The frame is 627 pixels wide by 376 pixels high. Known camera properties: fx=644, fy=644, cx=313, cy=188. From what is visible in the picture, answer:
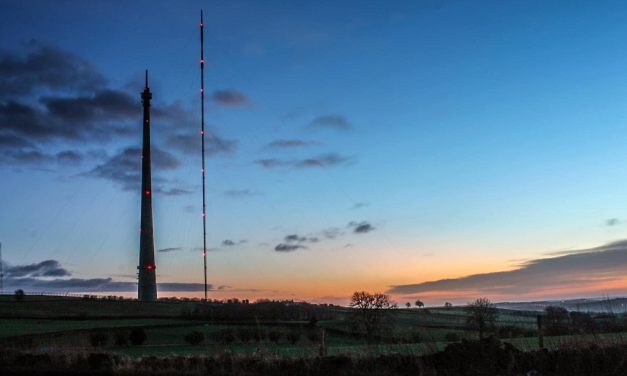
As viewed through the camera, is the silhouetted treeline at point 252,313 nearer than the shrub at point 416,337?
No

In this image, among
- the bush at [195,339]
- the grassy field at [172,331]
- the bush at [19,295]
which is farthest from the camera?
the bush at [19,295]

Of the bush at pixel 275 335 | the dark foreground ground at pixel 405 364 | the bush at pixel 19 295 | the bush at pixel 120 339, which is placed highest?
the bush at pixel 19 295

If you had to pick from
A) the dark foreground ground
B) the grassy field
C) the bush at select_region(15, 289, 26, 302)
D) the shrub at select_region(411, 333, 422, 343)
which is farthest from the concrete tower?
the shrub at select_region(411, 333, 422, 343)

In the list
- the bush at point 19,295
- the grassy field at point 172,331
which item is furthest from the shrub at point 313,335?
the bush at point 19,295

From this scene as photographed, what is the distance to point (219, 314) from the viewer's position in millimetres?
80312

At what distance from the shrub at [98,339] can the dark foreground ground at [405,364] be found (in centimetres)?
2708

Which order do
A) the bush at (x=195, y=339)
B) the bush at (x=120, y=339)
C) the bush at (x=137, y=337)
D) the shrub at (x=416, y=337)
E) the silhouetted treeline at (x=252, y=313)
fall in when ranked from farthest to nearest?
the silhouetted treeline at (x=252, y=313)
the bush at (x=195, y=339)
the bush at (x=137, y=337)
the bush at (x=120, y=339)
the shrub at (x=416, y=337)

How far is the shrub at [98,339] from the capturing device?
1987 inches

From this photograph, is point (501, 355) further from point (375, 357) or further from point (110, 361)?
point (110, 361)

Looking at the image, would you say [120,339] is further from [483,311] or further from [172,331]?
[483,311]

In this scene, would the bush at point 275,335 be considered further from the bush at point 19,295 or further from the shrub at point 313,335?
the bush at point 19,295

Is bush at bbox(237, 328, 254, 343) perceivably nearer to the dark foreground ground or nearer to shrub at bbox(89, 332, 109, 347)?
shrub at bbox(89, 332, 109, 347)

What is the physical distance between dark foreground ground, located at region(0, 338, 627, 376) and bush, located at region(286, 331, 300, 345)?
3170 cm

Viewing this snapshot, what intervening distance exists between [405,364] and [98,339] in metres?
35.9
